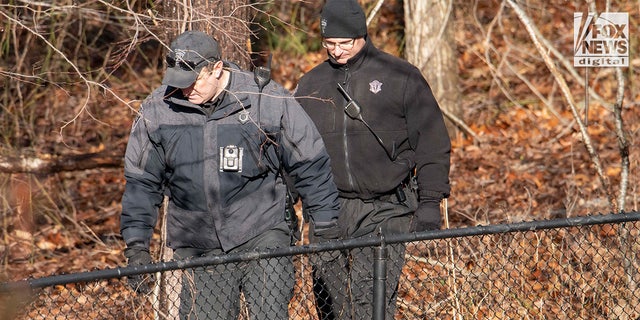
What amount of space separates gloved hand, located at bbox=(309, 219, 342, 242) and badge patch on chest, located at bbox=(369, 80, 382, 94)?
795 mm

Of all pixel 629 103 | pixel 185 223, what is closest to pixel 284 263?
pixel 185 223

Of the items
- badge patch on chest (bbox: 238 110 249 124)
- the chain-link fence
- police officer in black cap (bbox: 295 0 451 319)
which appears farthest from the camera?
police officer in black cap (bbox: 295 0 451 319)

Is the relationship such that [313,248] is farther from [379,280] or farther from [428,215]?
[428,215]

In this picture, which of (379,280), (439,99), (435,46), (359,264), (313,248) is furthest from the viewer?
(439,99)

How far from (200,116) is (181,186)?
365mm

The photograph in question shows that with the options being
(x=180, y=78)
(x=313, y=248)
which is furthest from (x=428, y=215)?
(x=180, y=78)

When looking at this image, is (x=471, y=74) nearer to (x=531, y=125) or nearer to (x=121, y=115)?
(x=531, y=125)

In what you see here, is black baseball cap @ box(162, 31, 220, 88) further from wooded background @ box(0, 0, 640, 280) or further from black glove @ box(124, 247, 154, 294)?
wooded background @ box(0, 0, 640, 280)

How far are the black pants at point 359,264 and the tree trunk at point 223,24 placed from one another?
1.25 metres

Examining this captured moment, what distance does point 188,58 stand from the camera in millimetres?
4805

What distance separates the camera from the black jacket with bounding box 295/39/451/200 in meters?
5.43

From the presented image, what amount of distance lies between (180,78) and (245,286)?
1.10m

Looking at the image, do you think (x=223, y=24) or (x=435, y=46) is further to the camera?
(x=435, y=46)

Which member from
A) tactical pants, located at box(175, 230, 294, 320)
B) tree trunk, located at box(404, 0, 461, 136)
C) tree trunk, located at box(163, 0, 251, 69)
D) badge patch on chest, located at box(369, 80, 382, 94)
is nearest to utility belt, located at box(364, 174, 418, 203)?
badge patch on chest, located at box(369, 80, 382, 94)
